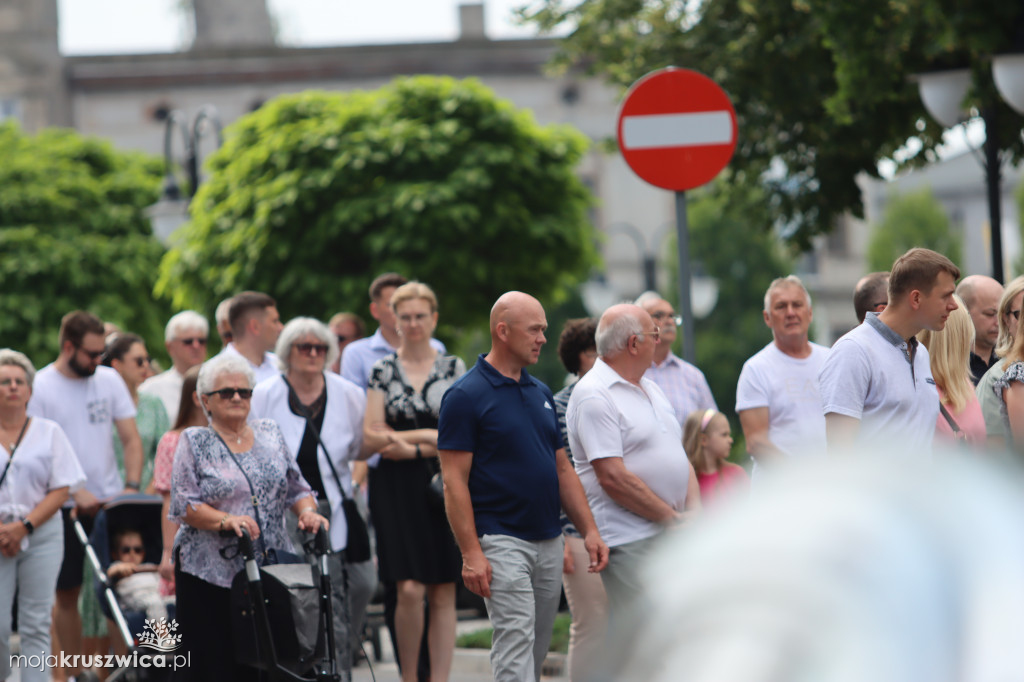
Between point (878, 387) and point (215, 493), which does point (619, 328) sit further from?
point (215, 493)

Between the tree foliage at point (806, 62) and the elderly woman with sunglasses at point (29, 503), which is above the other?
the tree foliage at point (806, 62)

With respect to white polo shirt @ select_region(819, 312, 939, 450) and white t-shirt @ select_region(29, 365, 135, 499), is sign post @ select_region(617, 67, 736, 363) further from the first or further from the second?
white t-shirt @ select_region(29, 365, 135, 499)

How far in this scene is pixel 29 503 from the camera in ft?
28.3

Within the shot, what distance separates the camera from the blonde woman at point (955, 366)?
23.3ft

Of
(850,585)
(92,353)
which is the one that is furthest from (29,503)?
(850,585)

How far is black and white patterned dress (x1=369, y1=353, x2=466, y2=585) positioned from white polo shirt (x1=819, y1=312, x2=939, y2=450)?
255 cm

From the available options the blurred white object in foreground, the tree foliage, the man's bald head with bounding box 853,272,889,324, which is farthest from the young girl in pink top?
the blurred white object in foreground

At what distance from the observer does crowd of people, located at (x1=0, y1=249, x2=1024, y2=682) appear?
21.9 ft

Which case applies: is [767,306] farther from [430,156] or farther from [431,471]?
[430,156]

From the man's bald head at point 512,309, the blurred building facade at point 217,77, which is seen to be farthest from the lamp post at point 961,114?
the blurred building facade at point 217,77

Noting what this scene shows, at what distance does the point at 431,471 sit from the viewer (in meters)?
8.51

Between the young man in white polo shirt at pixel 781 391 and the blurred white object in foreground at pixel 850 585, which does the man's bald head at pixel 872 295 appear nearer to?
the young man in white polo shirt at pixel 781 391

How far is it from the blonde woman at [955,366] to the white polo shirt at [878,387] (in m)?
0.51

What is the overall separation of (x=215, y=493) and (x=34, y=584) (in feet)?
6.84
